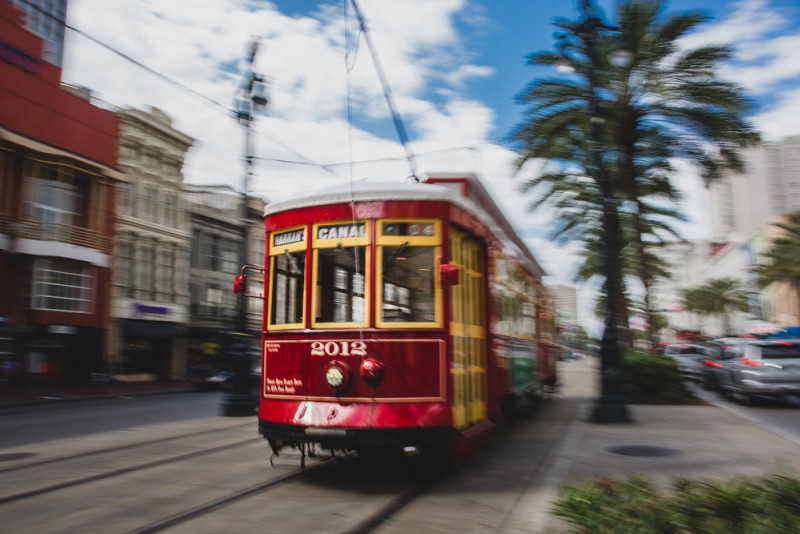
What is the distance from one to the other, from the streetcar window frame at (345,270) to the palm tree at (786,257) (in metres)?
39.5

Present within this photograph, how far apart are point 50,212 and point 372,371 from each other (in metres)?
23.5

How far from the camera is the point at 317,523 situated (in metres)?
4.95

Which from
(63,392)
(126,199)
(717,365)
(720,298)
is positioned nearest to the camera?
(717,365)

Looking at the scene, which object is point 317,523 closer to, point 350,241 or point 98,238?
point 350,241

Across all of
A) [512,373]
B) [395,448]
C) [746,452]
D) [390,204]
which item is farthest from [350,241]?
[746,452]

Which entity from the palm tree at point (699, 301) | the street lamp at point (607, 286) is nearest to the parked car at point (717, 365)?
the street lamp at point (607, 286)

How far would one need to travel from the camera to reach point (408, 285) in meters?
6.49

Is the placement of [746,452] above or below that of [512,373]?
below

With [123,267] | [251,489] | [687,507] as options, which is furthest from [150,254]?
[687,507]

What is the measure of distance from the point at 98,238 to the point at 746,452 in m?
25.5

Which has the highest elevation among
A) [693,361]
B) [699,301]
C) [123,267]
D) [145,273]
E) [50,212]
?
[50,212]

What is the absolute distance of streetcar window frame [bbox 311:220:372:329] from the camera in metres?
6.44

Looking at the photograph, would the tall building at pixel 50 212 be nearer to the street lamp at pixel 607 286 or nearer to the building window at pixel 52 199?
the building window at pixel 52 199

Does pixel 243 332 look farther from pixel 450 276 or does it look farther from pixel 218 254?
pixel 218 254
